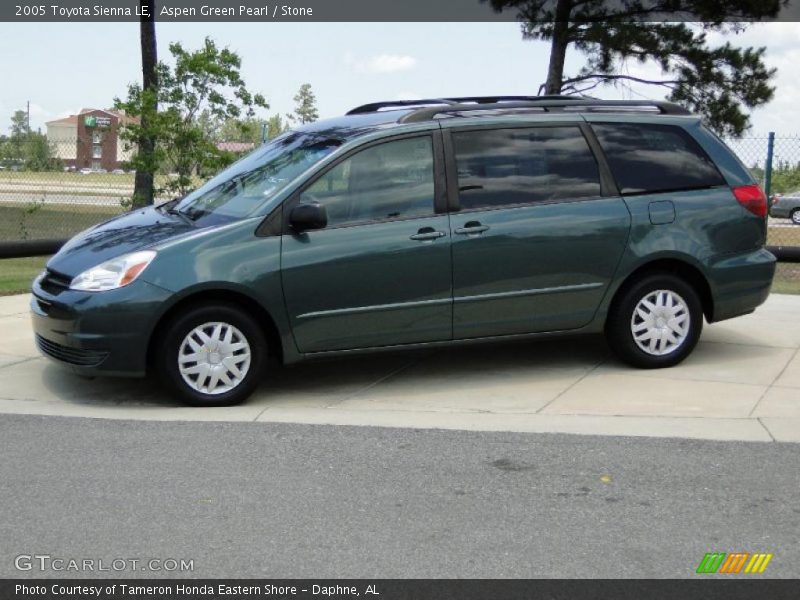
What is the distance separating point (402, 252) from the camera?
22.7 feet

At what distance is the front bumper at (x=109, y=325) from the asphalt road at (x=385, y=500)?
38cm

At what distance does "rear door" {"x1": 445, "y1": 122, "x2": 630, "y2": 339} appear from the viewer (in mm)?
7121

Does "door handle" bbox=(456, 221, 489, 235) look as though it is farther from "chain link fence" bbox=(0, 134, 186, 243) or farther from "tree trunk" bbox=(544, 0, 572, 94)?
"tree trunk" bbox=(544, 0, 572, 94)

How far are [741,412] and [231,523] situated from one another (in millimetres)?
3410

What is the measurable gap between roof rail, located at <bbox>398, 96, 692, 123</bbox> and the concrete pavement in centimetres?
178

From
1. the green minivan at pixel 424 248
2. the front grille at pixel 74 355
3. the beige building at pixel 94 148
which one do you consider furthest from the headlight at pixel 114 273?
the beige building at pixel 94 148

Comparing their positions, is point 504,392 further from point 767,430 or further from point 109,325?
point 109,325

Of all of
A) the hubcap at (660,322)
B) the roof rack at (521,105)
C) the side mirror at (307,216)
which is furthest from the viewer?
the hubcap at (660,322)

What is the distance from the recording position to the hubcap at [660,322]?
7.56 metres

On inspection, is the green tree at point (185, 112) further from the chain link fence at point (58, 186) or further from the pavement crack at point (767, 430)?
the pavement crack at point (767, 430)

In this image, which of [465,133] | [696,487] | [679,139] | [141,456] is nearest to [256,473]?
[141,456]

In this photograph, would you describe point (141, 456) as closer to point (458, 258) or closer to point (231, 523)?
point (231, 523)

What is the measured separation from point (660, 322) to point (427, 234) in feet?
5.98

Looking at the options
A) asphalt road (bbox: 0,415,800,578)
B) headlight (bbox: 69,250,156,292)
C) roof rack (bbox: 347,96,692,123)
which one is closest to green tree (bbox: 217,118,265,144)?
roof rack (bbox: 347,96,692,123)
